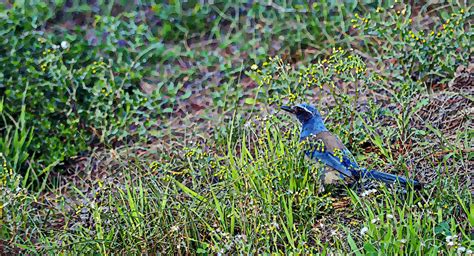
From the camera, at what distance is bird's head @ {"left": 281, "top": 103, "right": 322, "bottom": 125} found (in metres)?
5.28

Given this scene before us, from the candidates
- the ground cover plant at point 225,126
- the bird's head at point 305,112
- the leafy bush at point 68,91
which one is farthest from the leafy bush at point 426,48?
the leafy bush at point 68,91

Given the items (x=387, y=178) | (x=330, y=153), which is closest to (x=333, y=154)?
(x=330, y=153)

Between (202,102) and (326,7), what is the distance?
4.30ft

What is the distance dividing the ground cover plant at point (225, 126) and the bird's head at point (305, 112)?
10 cm

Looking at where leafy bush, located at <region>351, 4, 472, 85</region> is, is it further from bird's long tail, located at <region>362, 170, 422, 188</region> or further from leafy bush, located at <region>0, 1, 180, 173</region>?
leafy bush, located at <region>0, 1, 180, 173</region>

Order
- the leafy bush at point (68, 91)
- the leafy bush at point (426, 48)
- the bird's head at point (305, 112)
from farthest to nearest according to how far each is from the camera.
Result: the leafy bush at point (68, 91)
the leafy bush at point (426, 48)
the bird's head at point (305, 112)

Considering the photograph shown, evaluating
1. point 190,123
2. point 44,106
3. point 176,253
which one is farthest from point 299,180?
point 44,106

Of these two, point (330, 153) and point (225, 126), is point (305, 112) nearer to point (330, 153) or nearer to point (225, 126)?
point (330, 153)

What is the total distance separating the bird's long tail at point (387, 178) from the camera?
4863mm

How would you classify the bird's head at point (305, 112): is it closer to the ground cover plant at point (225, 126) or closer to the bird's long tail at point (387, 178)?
the ground cover plant at point (225, 126)

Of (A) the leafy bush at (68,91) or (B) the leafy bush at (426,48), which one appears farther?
(A) the leafy bush at (68,91)

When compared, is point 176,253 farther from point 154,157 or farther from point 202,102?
point 202,102

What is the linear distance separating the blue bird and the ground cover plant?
0.08 meters

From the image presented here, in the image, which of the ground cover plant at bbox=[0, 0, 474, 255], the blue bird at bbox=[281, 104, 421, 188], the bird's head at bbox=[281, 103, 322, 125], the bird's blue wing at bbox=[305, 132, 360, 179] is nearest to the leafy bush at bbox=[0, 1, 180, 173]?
the ground cover plant at bbox=[0, 0, 474, 255]
